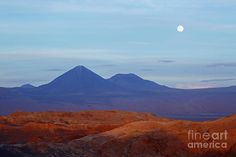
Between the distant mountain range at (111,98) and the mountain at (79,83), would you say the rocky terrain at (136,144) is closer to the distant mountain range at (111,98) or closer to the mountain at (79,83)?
the distant mountain range at (111,98)

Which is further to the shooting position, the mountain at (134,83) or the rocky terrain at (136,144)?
the mountain at (134,83)

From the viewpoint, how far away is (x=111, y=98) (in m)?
132

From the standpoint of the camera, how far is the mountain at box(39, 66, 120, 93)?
14775cm

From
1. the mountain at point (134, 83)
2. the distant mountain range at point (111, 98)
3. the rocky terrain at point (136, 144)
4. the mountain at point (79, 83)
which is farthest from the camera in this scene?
the mountain at point (134, 83)

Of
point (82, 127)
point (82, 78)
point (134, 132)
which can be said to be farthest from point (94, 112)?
point (82, 78)

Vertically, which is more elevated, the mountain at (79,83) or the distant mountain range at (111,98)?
the mountain at (79,83)

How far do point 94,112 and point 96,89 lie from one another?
85829 millimetres

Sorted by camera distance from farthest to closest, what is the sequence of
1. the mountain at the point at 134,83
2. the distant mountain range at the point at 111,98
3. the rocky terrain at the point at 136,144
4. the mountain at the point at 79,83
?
the mountain at the point at 134,83, the mountain at the point at 79,83, the distant mountain range at the point at 111,98, the rocky terrain at the point at 136,144

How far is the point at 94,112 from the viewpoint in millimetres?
60094

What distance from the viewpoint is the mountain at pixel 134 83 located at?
526 feet

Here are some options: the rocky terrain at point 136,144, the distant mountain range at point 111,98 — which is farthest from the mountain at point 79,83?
the rocky terrain at point 136,144

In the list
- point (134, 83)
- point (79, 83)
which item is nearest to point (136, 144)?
point (79, 83)

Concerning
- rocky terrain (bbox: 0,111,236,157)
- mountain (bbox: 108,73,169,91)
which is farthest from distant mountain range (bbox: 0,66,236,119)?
rocky terrain (bbox: 0,111,236,157)

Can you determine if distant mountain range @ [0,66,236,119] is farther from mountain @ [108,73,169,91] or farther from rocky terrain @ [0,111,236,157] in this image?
rocky terrain @ [0,111,236,157]
